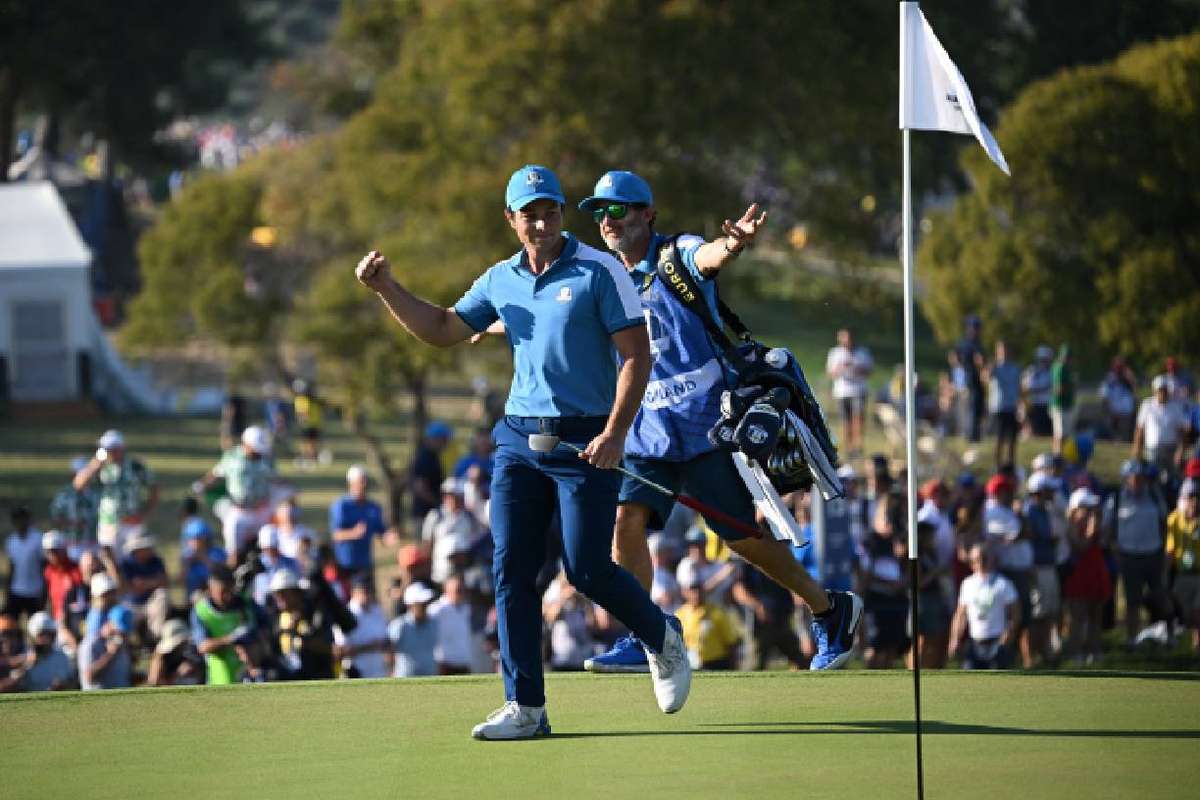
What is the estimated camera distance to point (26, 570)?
64.3ft

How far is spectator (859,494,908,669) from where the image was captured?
17.1 m

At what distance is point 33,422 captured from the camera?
4188 centimetres

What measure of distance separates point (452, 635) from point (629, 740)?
8119mm


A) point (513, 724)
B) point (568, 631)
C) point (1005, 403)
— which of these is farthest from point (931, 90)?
point (1005, 403)

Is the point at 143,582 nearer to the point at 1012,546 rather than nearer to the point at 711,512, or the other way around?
the point at 1012,546

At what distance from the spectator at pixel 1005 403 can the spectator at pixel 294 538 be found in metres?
11.2

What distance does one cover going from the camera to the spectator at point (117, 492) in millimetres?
20062

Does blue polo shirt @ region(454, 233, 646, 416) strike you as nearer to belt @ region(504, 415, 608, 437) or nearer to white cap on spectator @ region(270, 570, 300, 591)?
belt @ region(504, 415, 608, 437)

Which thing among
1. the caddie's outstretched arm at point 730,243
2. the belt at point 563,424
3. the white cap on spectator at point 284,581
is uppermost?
the caddie's outstretched arm at point 730,243

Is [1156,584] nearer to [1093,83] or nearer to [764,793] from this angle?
[764,793]

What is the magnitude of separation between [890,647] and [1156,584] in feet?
11.3

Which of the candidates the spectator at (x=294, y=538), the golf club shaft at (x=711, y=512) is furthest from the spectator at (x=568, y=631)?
the golf club shaft at (x=711, y=512)

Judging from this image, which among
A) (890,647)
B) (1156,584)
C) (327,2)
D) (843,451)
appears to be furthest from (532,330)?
(327,2)

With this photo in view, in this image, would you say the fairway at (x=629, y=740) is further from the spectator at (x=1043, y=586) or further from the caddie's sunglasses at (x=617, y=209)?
the spectator at (x=1043, y=586)
